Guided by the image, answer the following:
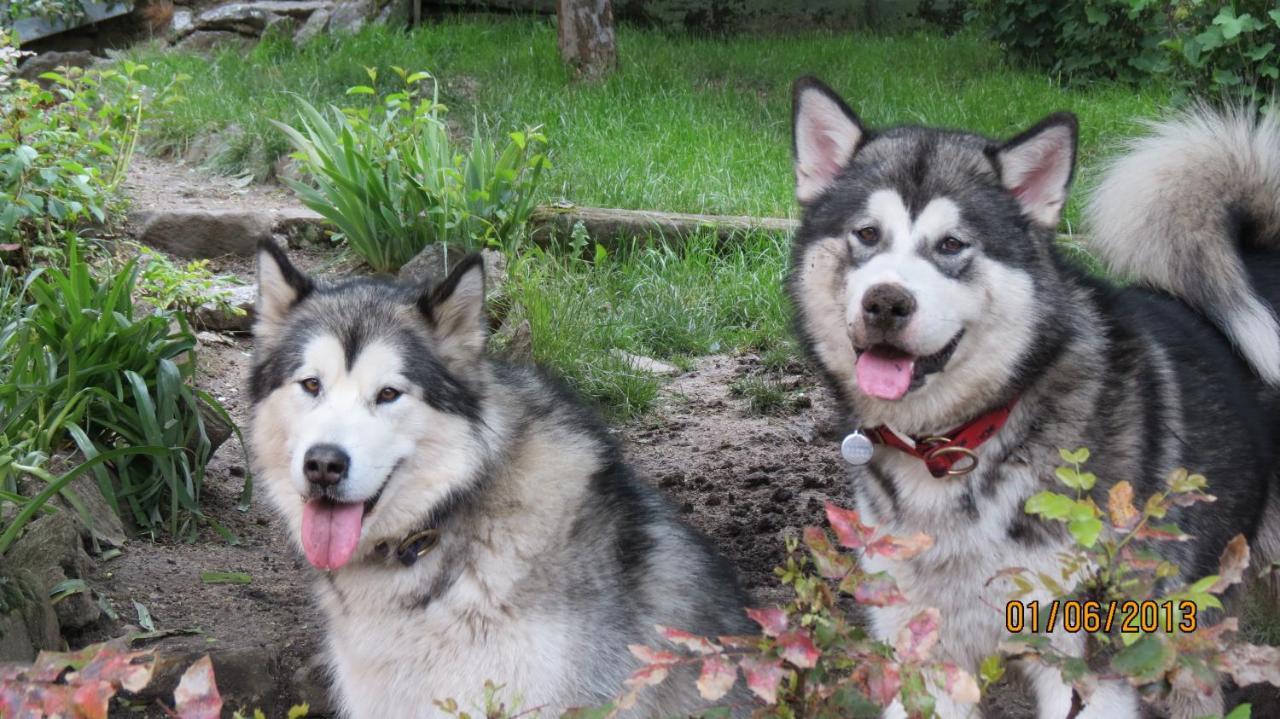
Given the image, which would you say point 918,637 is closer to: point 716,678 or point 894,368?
point 716,678

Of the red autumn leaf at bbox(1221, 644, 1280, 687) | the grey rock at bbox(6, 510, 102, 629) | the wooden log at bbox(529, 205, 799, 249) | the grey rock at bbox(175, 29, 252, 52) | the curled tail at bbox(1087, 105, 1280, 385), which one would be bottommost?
the grey rock at bbox(175, 29, 252, 52)

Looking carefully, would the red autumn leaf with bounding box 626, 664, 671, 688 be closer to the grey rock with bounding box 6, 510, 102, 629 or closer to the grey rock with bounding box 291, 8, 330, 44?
the grey rock with bounding box 6, 510, 102, 629

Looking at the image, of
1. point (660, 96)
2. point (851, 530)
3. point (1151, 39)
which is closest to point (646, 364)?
point (660, 96)

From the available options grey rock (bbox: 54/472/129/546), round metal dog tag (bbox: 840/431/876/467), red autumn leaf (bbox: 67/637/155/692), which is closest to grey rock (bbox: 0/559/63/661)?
grey rock (bbox: 54/472/129/546)

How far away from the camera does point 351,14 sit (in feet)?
40.4

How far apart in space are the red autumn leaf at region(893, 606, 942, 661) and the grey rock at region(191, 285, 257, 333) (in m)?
5.04


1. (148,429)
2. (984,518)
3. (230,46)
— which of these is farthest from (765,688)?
(230,46)

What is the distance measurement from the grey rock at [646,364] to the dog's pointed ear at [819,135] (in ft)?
8.86

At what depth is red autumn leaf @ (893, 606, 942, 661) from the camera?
1.74 metres

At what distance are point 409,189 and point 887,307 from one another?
408 centimetres

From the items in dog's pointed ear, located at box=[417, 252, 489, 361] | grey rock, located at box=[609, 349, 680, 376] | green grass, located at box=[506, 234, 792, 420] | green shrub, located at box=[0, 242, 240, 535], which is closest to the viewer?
dog's pointed ear, located at box=[417, 252, 489, 361]

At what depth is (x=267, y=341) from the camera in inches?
124

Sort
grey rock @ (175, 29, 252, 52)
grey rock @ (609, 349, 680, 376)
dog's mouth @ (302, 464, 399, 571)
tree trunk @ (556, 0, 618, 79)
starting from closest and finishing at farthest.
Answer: dog's mouth @ (302, 464, 399, 571) < grey rock @ (609, 349, 680, 376) < tree trunk @ (556, 0, 618, 79) < grey rock @ (175, 29, 252, 52)
